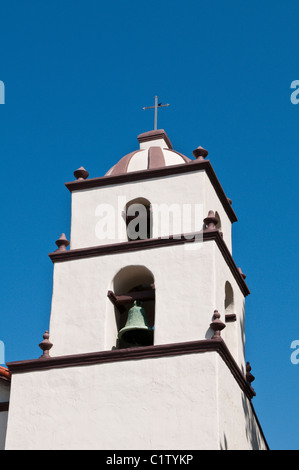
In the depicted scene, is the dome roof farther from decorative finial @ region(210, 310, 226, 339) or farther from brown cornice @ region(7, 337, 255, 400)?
brown cornice @ region(7, 337, 255, 400)

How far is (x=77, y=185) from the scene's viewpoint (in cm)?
1833

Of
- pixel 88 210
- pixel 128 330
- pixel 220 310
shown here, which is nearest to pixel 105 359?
pixel 128 330

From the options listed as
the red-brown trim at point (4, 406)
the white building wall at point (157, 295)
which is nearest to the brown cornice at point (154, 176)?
the white building wall at point (157, 295)

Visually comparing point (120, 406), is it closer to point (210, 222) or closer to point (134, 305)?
point (134, 305)

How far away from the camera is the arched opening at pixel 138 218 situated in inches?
705

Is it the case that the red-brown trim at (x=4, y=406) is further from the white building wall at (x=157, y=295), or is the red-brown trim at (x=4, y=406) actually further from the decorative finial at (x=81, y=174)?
the decorative finial at (x=81, y=174)

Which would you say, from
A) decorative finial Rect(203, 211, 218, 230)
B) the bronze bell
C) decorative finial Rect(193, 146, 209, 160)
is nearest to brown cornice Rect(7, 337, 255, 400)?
the bronze bell

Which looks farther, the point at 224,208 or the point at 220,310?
the point at 224,208

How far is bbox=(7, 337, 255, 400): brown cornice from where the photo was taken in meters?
15.6

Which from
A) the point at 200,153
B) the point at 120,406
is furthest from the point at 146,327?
the point at 200,153

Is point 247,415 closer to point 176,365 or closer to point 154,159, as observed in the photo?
point 176,365

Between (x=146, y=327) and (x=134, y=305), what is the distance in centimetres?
52

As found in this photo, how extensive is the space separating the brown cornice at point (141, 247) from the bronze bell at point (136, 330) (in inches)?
39.0

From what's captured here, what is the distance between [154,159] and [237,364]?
3952 millimetres
